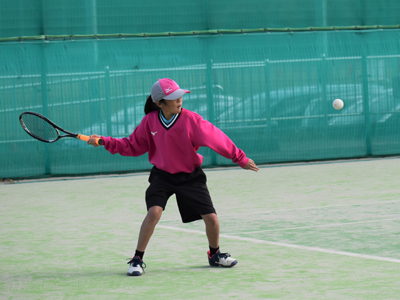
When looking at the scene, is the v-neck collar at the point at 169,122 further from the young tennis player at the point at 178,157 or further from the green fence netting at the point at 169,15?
the green fence netting at the point at 169,15

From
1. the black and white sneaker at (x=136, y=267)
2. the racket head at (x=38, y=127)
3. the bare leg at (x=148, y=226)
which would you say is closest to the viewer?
the black and white sneaker at (x=136, y=267)

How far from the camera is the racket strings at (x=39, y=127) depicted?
20.2 ft

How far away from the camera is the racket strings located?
6.16m

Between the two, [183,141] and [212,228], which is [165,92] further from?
[212,228]

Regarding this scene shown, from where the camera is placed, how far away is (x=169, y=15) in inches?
464

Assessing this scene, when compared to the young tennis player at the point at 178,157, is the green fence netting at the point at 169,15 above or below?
above

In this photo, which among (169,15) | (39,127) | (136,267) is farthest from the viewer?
(169,15)

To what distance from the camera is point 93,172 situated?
11.7 meters

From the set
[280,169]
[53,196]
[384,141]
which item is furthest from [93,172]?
[384,141]

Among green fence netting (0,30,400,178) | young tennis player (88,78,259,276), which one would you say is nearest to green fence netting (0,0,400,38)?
green fence netting (0,30,400,178)

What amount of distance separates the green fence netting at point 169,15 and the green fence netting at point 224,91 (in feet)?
0.67

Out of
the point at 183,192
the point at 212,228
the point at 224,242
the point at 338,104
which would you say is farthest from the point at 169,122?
the point at 338,104

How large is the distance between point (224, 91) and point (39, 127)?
613 centimetres

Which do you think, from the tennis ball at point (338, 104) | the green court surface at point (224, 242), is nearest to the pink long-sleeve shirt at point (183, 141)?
the green court surface at point (224, 242)
